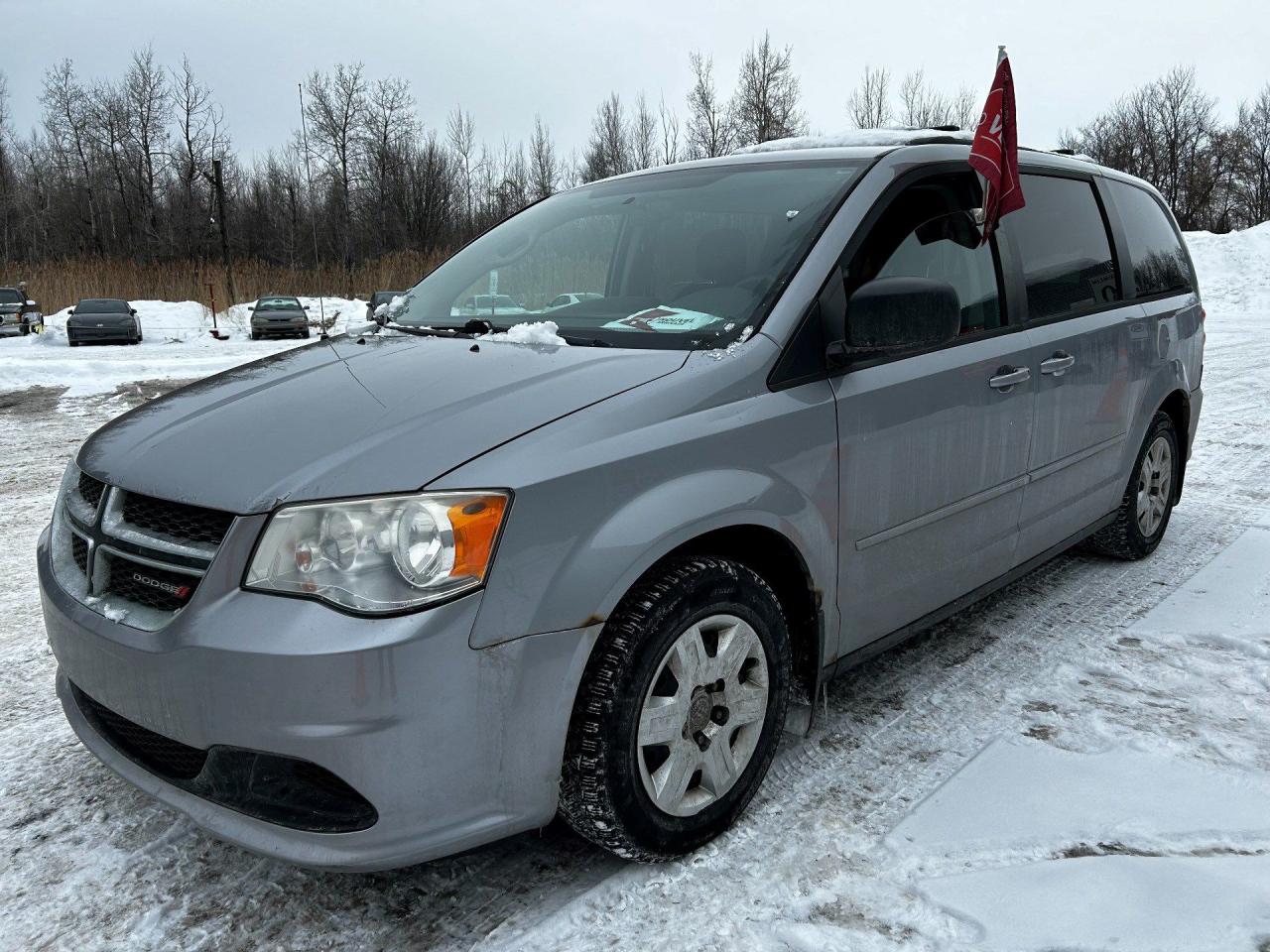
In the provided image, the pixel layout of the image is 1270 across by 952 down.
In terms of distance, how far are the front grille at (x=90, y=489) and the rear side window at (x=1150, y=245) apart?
3940 millimetres

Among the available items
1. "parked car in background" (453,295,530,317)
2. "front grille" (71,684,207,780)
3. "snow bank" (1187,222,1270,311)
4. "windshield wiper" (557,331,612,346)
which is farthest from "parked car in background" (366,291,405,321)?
"snow bank" (1187,222,1270,311)

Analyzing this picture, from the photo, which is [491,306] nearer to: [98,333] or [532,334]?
[532,334]

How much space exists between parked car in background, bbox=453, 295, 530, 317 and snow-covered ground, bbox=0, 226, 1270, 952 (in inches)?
60.0

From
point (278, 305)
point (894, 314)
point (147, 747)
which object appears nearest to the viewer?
point (147, 747)

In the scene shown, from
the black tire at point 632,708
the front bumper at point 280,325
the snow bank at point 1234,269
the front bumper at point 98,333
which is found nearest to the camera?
the black tire at point 632,708

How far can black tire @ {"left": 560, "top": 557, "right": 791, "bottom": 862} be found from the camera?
207cm

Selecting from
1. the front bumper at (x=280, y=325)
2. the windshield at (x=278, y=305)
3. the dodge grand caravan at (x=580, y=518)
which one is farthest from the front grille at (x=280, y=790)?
the windshield at (x=278, y=305)

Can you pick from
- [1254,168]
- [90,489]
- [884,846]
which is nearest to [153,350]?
[90,489]

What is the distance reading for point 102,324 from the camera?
2608 cm

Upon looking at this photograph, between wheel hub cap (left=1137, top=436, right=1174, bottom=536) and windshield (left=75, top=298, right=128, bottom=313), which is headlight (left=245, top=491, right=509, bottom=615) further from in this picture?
windshield (left=75, top=298, right=128, bottom=313)

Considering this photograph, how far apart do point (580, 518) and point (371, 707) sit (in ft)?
1.77

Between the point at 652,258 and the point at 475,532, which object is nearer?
the point at 475,532

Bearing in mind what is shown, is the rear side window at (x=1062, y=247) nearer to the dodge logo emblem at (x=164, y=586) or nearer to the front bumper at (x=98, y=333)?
the dodge logo emblem at (x=164, y=586)

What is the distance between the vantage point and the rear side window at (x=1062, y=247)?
3477 millimetres
